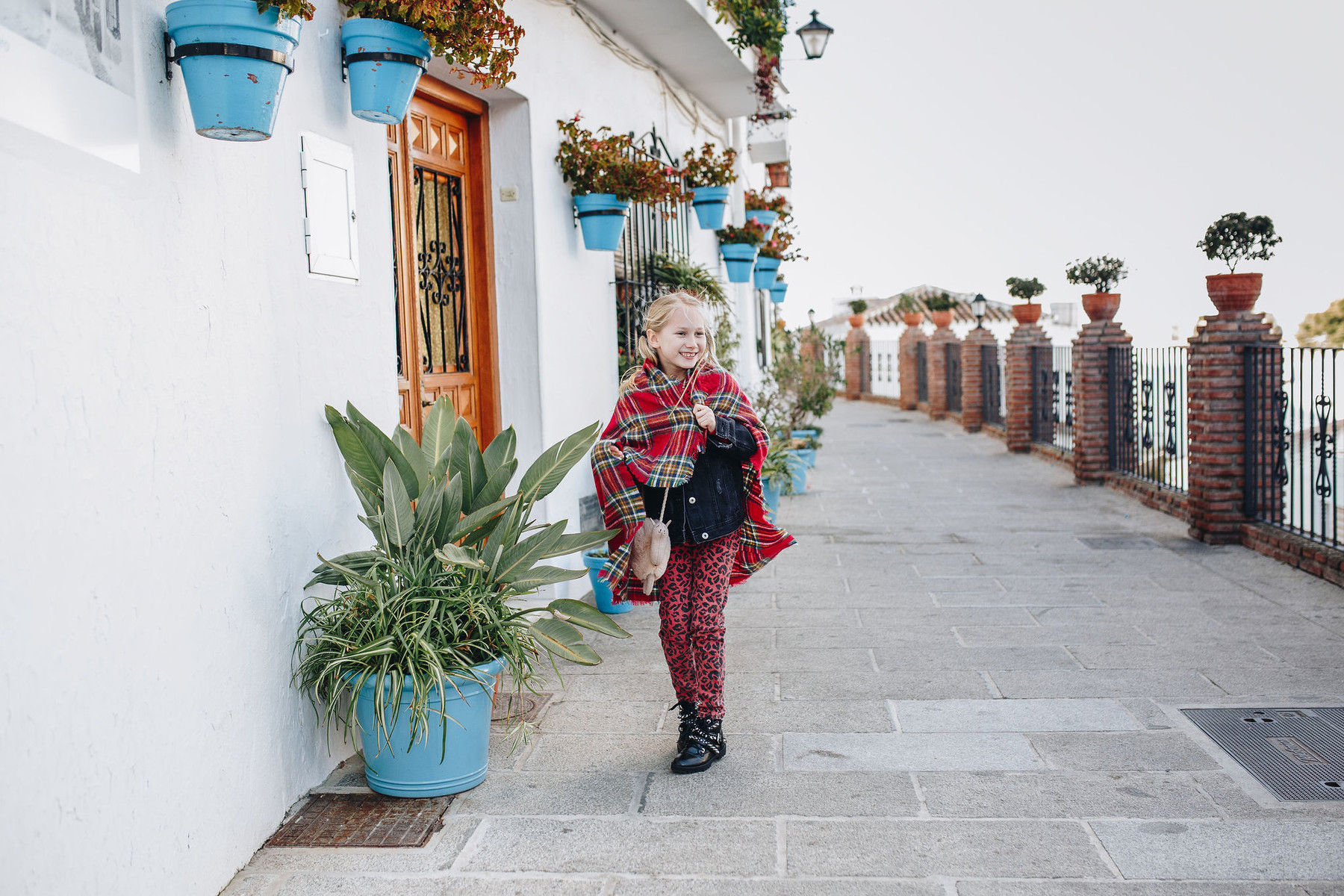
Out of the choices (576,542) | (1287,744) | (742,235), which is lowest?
(1287,744)

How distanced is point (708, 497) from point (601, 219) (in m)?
2.96

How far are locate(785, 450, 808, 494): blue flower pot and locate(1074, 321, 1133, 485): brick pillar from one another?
288 centimetres

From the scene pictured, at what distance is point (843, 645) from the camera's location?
514 centimetres

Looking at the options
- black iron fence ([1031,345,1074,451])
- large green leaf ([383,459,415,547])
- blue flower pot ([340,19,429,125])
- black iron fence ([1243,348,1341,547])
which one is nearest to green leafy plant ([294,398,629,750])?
large green leaf ([383,459,415,547])

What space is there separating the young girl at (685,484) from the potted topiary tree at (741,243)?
22.2 feet

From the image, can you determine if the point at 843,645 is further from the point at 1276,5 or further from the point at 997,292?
the point at 997,292

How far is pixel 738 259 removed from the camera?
10430mm

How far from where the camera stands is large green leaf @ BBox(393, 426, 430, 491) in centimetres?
346

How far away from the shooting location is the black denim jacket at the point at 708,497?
358 cm

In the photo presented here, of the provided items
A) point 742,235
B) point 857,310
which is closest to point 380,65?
point 742,235

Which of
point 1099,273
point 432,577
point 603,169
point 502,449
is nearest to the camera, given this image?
point 432,577

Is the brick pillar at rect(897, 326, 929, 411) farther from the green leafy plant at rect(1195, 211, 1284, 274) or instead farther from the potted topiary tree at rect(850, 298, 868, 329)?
the green leafy plant at rect(1195, 211, 1284, 274)

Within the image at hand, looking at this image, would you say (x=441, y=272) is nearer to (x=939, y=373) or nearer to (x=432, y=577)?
(x=432, y=577)

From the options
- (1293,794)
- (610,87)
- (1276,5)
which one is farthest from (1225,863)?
(1276,5)
